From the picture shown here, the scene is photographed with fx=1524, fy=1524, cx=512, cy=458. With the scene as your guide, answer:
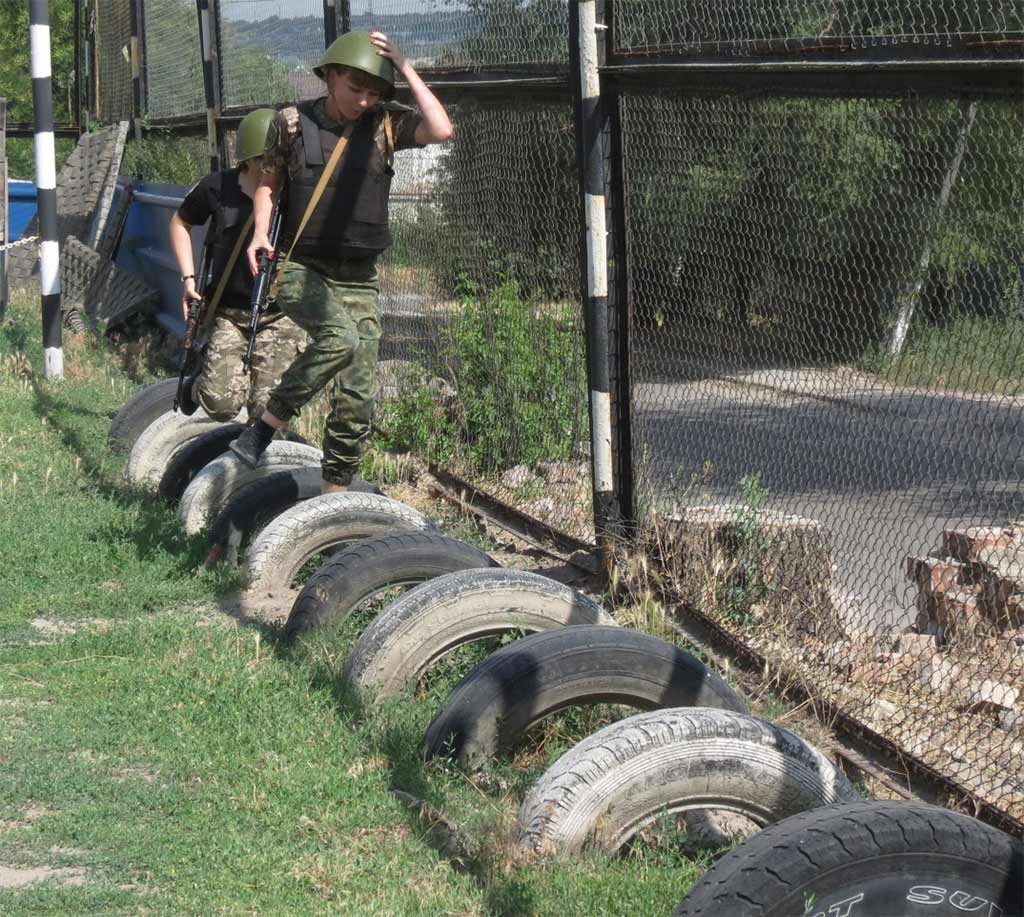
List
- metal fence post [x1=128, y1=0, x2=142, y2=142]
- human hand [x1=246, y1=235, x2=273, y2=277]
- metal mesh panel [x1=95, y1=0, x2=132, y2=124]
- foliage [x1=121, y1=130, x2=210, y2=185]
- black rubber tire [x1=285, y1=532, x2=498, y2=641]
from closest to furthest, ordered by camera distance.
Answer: black rubber tire [x1=285, y1=532, x2=498, y2=641] → human hand [x1=246, y1=235, x2=273, y2=277] → foliage [x1=121, y1=130, x2=210, y2=185] → metal fence post [x1=128, y1=0, x2=142, y2=142] → metal mesh panel [x1=95, y1=0, x2=132, y2=124]

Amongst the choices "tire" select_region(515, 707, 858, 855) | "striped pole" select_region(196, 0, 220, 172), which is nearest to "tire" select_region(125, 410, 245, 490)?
"striped pole" select_region(196, 0, 220, 172)

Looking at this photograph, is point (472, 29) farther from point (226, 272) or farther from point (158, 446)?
point (158, 446)

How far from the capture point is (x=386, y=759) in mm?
4418

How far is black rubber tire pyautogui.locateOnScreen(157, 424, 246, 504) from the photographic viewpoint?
24.9ft

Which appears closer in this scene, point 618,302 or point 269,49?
point 618,302

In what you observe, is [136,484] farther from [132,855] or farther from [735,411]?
[132,855]

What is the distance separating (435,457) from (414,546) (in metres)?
3.28

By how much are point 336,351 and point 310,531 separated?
2.91ft

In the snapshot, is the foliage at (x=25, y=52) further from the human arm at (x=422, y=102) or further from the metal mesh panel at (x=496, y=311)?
the human arm at (x=422, y=102)

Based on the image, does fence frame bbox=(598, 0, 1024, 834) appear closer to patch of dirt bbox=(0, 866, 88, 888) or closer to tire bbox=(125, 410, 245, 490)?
patch of dirt bbox=(0, 866, 88, 888)

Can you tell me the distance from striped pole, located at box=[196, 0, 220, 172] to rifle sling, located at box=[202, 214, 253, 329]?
3947 mm

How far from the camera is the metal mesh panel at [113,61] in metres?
16.9

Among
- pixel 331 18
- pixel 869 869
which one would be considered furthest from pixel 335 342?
pixel 869 869

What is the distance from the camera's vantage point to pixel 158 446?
26.4 feet
